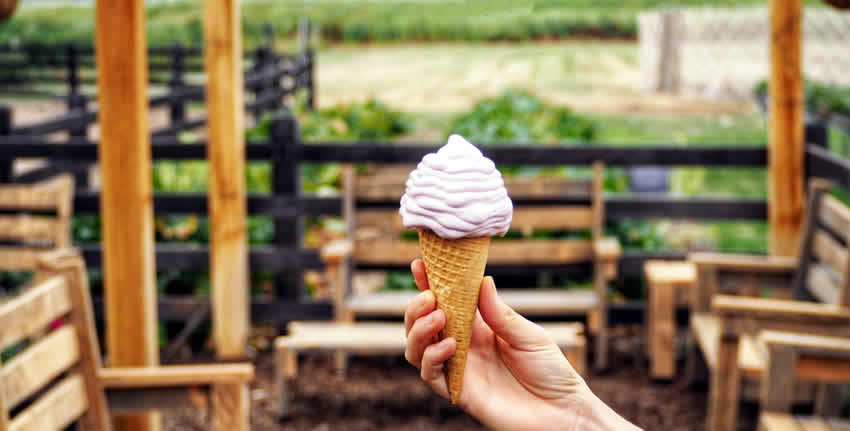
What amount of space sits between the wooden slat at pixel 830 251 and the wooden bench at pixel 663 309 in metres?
0.58

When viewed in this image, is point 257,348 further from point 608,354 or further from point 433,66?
point 433,66

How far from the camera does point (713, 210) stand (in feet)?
12.9

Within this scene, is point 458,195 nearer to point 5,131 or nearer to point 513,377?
point 513,377

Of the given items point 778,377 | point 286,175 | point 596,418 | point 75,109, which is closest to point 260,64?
point 75,109

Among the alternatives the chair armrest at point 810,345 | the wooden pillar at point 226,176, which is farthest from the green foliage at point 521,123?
the chair armrest at point 810,345

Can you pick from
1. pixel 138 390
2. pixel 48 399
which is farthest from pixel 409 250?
pixel 48 399

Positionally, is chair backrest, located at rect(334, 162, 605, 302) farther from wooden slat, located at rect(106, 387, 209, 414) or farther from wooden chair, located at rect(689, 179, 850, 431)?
wooden slat, located at rect(106, 387, 209, 414)

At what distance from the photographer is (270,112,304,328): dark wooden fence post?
13.1ft

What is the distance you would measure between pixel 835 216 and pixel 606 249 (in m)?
0.99

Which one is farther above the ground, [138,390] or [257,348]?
[138,390]

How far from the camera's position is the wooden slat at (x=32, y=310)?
1.70 metres

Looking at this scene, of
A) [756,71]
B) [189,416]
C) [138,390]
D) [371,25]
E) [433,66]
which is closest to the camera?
[138,390]

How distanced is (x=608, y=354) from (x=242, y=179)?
6.06ft

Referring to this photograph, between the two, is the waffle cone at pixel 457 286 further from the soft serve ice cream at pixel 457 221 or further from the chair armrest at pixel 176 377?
the chair armrest at pixel 176 377
